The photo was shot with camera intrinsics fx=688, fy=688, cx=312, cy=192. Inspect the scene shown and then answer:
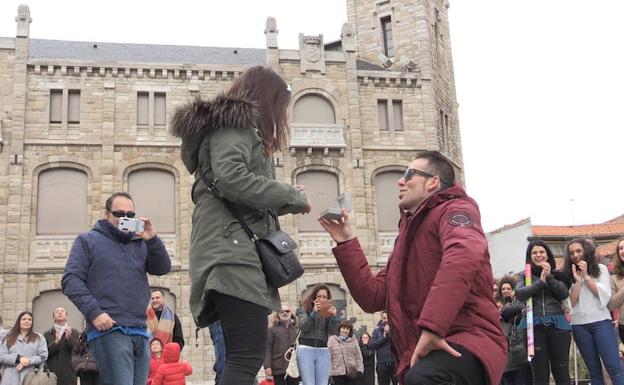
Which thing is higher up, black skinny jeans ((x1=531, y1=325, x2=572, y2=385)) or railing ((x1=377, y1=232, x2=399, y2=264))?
railing ((x1=377, y1=232, x2=399, y2=264))

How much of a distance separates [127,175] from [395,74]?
36.5 ft

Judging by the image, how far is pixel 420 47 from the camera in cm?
2856

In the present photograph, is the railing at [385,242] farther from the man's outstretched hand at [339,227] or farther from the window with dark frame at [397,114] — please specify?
the man's outstretched hand at [339,227]

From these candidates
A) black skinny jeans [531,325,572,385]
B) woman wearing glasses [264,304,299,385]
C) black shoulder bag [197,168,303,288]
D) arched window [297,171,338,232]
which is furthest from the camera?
arched window [297,171,338,232]

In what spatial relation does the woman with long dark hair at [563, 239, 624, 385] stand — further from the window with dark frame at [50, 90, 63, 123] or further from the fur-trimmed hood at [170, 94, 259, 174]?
the window with dark frame at [50, 90, 63, 123]

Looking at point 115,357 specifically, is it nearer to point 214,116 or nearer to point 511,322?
point 214,116

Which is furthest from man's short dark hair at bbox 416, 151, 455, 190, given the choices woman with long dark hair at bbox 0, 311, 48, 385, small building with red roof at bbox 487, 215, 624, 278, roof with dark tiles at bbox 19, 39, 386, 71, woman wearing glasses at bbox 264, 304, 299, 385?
small building with red roof at bbox 487, 215, 624, 278

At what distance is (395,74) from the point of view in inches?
1082

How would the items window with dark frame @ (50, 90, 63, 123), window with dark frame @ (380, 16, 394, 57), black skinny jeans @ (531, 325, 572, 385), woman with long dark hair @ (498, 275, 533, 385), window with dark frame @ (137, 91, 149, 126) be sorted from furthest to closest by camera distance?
window with dark frame @ (380, 16, 394, 57), window with dark frame @ (137, 91, 149, 126), window with dark frame @ (50, 90, 63, 123), woman with long dark hair @ (498, 275, 533, 385), black skinny jeans @ (531, 325, 572, 385)

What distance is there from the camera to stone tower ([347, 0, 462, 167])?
27.9 m

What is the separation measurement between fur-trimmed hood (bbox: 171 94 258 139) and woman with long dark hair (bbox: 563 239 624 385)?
195 inches

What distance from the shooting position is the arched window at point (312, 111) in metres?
26.4

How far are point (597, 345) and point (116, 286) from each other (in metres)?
5.00

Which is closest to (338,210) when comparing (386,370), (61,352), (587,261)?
(587,261)
